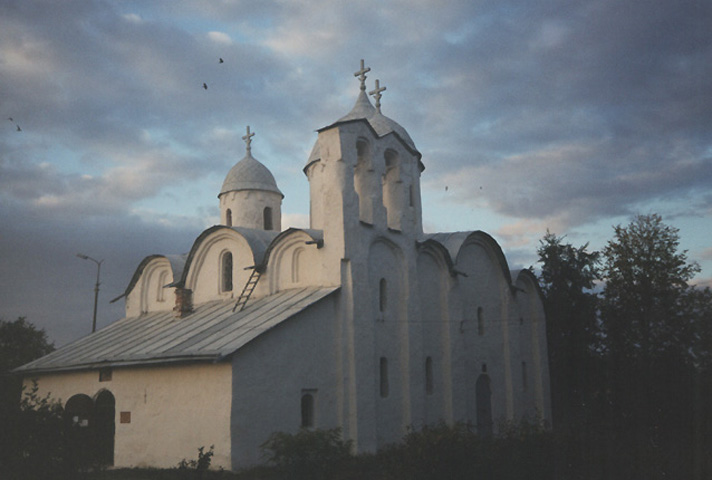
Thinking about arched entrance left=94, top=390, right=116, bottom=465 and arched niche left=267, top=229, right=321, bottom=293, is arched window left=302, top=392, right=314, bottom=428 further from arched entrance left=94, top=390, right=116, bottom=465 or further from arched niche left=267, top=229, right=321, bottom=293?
arched entrance left=94, top=390, right=116, bottom=465

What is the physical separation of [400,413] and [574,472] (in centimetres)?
551

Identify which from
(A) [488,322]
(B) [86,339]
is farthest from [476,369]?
(B) [86,339]

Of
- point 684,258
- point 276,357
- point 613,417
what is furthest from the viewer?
point 684,258

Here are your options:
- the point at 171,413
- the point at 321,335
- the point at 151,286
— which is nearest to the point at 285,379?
the point at 321,335

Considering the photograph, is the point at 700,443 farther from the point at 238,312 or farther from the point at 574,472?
the point at 238,312

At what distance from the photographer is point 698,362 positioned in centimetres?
2458

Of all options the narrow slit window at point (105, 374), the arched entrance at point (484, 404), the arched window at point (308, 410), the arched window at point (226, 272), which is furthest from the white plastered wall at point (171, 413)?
the arched entrance at point (484, 404)

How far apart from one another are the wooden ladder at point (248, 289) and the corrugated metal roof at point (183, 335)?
240mm

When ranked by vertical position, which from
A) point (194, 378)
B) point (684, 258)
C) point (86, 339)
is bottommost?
point (194, 378)

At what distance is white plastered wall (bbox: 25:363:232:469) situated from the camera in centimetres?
1416

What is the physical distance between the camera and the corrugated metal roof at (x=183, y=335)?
48.8 ft

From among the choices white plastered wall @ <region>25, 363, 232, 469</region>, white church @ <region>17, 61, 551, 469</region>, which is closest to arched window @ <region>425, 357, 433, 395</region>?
white church @ <region>17, 61, 551, 469</region>

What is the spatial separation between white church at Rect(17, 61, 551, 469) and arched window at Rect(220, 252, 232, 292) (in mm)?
37

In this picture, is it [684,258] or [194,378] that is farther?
[684,258]
